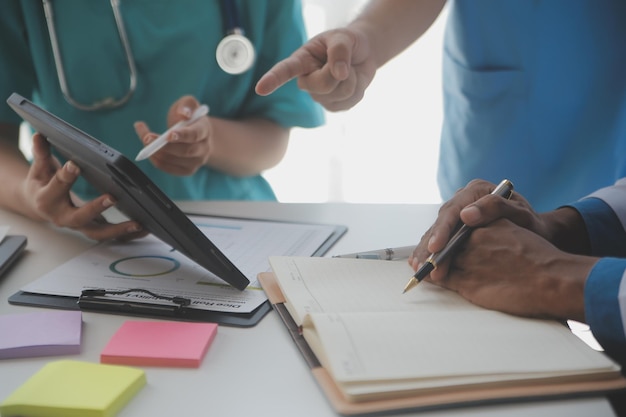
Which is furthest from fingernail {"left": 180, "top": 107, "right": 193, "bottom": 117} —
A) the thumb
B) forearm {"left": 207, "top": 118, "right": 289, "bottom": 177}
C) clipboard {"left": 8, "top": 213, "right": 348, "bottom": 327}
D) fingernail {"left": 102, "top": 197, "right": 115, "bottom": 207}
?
clipboard {"left": 8, "top": 213, "right": 348, "bottom": 327}

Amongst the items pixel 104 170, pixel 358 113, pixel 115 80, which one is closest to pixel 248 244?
pixel 104 170

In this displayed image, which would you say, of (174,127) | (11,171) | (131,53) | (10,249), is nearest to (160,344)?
(10,249)

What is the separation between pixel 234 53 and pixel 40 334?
0.61 meters

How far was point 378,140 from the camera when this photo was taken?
1771 mm

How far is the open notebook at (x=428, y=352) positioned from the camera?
16.0 inches

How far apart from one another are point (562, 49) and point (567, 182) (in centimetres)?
20

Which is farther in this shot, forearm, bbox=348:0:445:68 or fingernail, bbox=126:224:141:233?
forearm, bbox=348:0:445:68

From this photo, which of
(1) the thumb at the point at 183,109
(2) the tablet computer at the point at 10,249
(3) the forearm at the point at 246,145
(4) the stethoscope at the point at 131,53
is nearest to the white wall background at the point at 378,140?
(3) the forearm at the point at 246,145

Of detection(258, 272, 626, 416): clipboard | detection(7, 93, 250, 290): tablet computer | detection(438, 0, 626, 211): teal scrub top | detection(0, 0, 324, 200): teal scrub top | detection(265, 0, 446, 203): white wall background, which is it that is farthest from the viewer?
detection(265, 0, 446, 203): white wall background

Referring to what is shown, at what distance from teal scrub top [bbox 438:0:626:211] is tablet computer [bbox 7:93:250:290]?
56 centimetres

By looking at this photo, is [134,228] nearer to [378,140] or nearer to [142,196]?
[142,196]

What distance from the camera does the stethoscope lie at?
3.28 ft

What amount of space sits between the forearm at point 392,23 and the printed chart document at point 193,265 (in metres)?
0.30

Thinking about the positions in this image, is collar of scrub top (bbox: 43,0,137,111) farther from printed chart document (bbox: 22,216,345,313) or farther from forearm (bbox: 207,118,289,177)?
printed chart document (bbox: 22,216,345,313)
